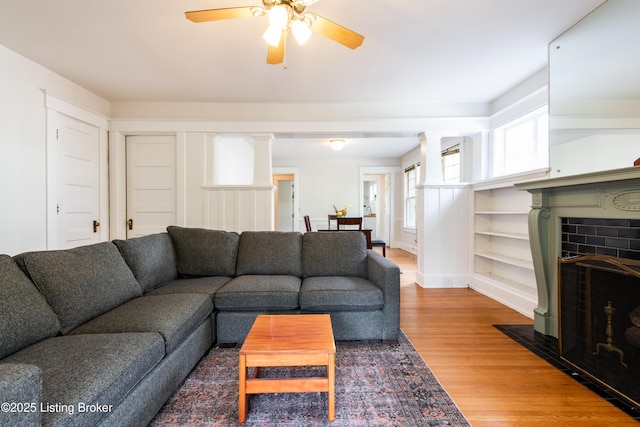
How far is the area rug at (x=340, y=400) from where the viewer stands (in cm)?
136

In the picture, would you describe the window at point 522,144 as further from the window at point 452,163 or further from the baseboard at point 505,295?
the baseboard at point 505,295

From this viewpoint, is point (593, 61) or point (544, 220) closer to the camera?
point (593, 61)

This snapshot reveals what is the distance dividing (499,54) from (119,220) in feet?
15.8

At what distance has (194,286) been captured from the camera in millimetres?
2197

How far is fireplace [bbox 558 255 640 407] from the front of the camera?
1530 mm

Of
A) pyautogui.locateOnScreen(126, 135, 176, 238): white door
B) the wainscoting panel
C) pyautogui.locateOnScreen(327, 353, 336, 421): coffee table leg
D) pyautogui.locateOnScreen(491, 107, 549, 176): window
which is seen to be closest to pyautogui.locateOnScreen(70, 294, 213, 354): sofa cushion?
pyautogui.locateOnScreen(327, 353, 336, 421): coffee table leg

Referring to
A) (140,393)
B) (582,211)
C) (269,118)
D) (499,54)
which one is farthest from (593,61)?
(140,393)

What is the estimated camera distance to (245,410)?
134 cm

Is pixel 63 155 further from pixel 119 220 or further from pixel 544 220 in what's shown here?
pixel 544 220

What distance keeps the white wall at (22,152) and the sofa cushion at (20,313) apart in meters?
1.75

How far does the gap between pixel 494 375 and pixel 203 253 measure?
247cm

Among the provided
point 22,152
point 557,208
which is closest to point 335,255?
point 557,208

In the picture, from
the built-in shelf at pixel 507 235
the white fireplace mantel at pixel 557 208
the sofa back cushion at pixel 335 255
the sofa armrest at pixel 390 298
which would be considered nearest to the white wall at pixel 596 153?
the white fireplace mantel at pixel 557 208

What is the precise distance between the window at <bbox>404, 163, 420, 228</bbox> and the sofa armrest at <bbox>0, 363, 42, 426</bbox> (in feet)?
21.2
